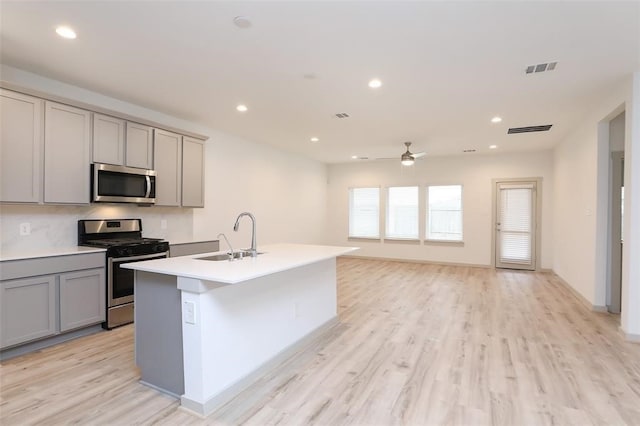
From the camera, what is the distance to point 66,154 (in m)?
3.44

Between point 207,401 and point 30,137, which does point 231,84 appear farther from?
point 207,401

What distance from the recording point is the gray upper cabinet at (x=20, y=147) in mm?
2982

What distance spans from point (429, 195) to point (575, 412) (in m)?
6.53

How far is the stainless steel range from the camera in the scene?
3594 millimetres

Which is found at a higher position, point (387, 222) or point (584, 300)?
point (387, 222)

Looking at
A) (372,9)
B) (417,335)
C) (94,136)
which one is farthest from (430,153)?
(94,136)

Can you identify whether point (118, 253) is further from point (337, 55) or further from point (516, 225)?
point (516, 225)

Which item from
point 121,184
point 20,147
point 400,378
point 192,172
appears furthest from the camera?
point 192,172

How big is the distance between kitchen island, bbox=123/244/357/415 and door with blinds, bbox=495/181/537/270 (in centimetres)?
626

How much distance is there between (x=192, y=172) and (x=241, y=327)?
122 inches

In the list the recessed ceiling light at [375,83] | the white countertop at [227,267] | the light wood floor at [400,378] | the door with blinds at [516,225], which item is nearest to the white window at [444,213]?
the door with blinds at [516,225]

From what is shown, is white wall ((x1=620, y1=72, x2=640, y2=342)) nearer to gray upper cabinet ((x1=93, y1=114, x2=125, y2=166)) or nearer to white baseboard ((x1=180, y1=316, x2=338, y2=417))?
white baseboard ((x1=180, y1=316, x2=338, y2=417))

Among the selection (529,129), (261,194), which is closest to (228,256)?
(261,194)

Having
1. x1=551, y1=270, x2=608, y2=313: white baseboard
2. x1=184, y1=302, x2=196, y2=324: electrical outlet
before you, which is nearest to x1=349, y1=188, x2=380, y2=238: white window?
x1=551, y1=270, x2=608, y2=313: white baseboard
